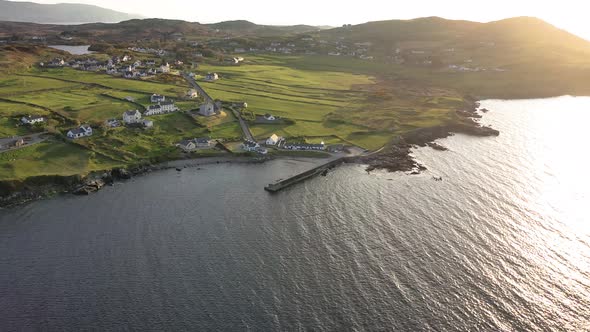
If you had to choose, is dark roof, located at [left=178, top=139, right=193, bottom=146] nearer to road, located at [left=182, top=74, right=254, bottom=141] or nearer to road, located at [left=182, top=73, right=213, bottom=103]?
road, located at [left=182, top=74, right=254, bottom=141]

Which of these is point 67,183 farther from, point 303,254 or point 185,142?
point 303,254

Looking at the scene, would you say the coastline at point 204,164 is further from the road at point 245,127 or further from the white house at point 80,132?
the white house at point 80,132

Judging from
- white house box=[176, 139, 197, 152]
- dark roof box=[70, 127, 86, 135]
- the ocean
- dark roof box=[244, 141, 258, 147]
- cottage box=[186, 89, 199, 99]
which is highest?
cottage box=[186, 89, 199, 99]

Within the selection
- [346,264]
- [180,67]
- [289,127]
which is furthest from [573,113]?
[180,67]

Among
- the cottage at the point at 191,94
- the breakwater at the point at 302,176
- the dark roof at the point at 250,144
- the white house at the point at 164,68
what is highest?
the white house at the point at 164,68

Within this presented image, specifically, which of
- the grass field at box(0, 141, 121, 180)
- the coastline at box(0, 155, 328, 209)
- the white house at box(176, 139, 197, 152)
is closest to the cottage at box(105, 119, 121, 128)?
the grass field at box(0, 141, 121, 180)

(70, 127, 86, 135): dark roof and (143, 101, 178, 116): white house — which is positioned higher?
(143, 101, 178, 116): white house

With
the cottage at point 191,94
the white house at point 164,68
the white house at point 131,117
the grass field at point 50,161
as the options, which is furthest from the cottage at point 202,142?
the white house at point 164,68
